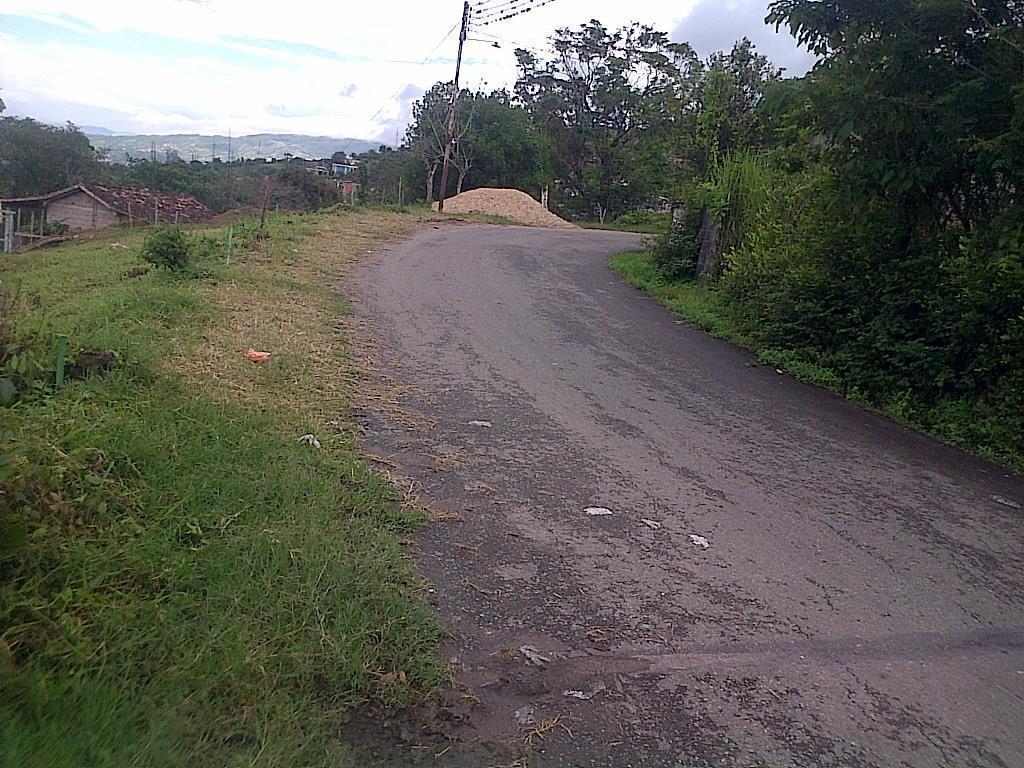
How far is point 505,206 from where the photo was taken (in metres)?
41.6

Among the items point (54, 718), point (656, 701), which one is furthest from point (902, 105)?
point (54, 718)

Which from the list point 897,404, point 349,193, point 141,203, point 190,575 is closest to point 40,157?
point 141,203

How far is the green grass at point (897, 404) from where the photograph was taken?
311 inches

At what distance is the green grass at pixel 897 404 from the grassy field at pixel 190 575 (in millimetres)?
5312

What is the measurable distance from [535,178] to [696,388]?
47340mm

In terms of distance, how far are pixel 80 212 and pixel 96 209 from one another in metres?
0.52

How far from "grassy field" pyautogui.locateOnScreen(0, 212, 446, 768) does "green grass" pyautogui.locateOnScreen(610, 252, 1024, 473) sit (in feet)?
17.4

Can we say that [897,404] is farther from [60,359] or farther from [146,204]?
[146,204]

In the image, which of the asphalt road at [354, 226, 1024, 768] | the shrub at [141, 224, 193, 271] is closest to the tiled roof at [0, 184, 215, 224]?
the shrub at [141, 224, 193, 271]

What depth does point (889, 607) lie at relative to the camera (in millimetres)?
4566

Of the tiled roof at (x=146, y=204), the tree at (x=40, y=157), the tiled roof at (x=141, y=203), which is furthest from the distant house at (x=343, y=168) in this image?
the tree at (x=40, y=157)

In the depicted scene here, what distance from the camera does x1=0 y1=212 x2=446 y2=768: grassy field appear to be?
302 centimetres

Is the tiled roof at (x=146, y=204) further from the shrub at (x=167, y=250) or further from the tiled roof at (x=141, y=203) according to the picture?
the shrub at (x=167, y=250)

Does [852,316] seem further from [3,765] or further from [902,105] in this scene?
[3,765]
